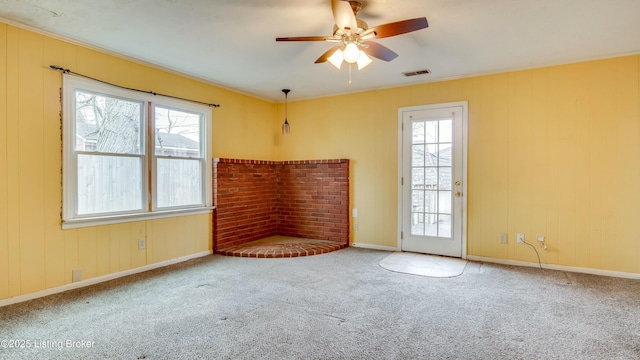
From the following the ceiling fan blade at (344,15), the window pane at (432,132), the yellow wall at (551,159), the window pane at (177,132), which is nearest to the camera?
the ceiling fan blade at (344,15)

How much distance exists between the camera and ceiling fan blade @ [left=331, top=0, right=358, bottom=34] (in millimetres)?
2174

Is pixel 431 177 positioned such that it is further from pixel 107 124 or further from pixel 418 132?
pixel 107 124

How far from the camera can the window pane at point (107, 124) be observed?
10.7 ft

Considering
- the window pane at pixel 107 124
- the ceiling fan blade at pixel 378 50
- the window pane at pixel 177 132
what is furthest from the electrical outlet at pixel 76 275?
the ceiling fan blade at pixel 378 50

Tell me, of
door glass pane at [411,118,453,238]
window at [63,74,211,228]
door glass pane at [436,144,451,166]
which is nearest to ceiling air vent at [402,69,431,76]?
door glass pane at [411,118,453,238]

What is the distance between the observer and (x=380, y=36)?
251 centimetres

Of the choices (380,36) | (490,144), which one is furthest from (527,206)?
(380,36)

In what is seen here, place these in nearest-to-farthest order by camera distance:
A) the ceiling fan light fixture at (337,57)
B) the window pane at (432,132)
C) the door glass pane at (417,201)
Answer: the ceiling fan light fixture at (337,57), the window pane at (432,132), the door glass pane at (417,201)

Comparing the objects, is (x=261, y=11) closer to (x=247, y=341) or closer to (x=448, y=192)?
(x=247, y=341)

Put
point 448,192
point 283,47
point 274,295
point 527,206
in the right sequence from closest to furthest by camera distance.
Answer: point 274,295, point 283,47, point 527,206, point 448,192

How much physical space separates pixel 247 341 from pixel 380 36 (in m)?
2.39

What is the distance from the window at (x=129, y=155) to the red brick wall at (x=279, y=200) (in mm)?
364

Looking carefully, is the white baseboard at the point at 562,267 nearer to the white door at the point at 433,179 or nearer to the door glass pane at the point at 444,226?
the white door at the point at 433,179

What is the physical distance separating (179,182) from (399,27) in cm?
322
